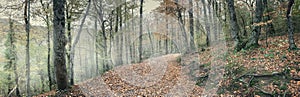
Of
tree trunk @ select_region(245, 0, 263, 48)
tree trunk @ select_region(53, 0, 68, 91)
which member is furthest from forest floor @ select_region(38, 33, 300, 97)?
tree trunk @ select_region(53, 0, 68, 91)

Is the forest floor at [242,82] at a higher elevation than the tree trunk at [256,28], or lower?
lower

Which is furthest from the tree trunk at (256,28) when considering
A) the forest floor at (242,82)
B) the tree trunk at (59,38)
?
the tree trunk at (59,38)

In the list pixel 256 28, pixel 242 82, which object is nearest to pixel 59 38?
pixel 242 82

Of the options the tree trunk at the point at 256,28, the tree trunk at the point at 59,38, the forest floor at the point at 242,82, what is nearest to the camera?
the forest floor at the point at 242,82

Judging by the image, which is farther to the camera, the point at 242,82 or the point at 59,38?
the point at 59,38

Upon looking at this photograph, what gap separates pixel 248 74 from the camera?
7.52m

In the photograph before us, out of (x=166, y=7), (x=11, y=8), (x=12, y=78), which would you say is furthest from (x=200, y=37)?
(x=12, y=78)

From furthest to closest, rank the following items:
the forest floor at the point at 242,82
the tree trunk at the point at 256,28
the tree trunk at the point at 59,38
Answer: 1. the tree trunk at the point at 256,28
2. the tree trunk at the point at 59,38
3. the forest floor at the point at 242,82

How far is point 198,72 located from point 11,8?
33.1 ft

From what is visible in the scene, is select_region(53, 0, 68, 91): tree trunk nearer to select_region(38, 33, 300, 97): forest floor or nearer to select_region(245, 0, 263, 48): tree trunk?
select_region(38, 33, 300, 97): forest floor

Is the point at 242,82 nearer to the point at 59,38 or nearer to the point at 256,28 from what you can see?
the point at 256,28

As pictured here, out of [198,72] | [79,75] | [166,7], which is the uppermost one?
[166,7]

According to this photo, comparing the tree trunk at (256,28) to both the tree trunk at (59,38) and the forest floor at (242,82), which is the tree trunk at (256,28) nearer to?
the forest floor at (242,82)

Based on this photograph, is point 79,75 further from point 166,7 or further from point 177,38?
point 166,7
